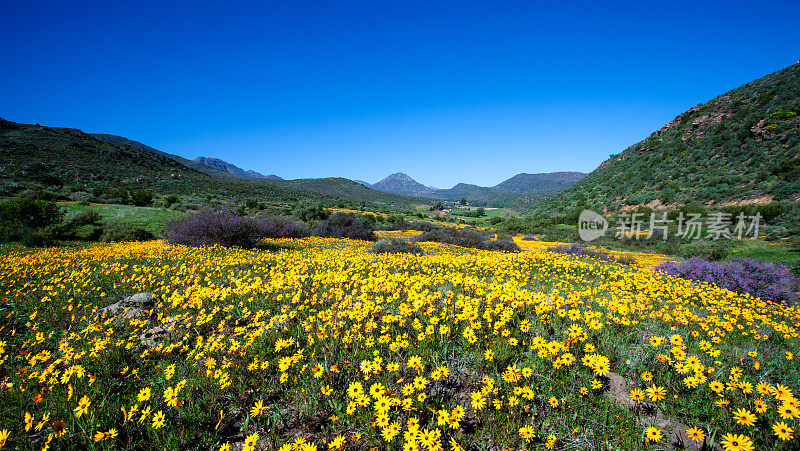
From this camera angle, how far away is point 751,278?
28.0 ft

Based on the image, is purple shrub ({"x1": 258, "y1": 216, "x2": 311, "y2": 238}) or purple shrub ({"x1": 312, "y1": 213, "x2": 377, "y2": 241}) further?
purple shrub ({"x1": 312, "y1": 213, "x2": 377, "y2": 241})

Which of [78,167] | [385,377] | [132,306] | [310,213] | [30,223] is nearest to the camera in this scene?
[385,377]

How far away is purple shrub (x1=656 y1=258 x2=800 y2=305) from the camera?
26.5 feet

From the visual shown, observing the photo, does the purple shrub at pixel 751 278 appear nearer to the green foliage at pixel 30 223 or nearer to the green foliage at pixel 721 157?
the green foliage at pixel 721 157

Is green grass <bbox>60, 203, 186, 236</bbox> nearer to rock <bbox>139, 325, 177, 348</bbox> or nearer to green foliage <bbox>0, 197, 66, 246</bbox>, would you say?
green foliage <bbox>0, 197, 66, 246</bbox>

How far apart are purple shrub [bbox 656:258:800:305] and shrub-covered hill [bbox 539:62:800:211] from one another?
86.7ft

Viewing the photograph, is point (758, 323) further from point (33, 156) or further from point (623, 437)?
point (33, 156)

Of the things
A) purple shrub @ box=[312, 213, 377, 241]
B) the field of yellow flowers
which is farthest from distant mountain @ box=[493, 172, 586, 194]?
the field of yellow flowers

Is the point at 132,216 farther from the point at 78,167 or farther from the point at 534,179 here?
the point at 534,179

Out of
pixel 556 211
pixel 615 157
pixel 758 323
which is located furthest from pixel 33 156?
pixel 615 157

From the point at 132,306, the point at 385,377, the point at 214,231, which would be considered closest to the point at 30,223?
the point at 214,231

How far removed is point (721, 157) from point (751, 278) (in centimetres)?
4174

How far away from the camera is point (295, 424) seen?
2555 millimetres

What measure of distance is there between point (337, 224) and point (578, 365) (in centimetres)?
1844
